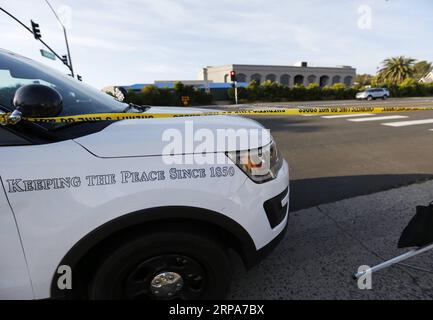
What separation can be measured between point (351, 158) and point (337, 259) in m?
3.70

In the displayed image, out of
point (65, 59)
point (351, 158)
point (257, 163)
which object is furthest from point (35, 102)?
point (65, 59)

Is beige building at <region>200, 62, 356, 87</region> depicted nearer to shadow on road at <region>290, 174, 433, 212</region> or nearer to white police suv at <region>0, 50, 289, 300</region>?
shadow on road at <region>290, 174, 433, 212</region>

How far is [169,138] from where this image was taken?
1.58 metres

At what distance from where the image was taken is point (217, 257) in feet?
5.57

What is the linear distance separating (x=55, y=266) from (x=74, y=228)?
0.85ft

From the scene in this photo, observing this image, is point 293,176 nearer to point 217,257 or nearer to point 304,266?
point 304,266

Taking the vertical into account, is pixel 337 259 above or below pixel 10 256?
below

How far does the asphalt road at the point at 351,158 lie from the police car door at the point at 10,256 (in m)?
2.90

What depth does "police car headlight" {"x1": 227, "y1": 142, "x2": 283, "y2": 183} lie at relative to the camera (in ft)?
5.42

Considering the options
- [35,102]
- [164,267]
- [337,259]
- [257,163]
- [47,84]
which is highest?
[47,84]

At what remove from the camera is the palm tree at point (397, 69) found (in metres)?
47.4

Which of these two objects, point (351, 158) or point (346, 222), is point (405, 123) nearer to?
point (351, 158)

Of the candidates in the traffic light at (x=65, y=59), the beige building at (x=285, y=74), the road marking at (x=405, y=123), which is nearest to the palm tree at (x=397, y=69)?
the beige building at (x=285, y=74)
